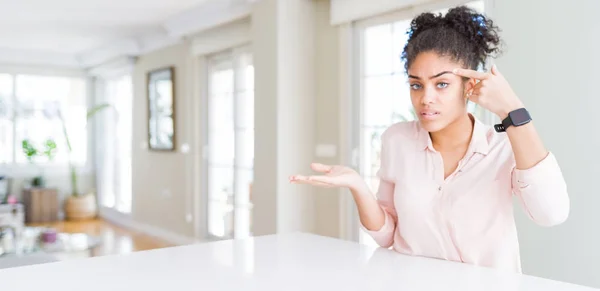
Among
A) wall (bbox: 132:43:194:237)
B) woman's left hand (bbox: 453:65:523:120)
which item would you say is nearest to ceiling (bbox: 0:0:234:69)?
wall (bbox: 132:43:194:237)

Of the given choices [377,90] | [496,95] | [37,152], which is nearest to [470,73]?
[496,95]

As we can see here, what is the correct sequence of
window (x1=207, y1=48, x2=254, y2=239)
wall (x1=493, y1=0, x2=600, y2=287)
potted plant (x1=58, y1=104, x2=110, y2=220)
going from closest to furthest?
wall (x1=493, y1=0, x2=600, y2=287), window (x1=207, y1=48, x2=254, y2=239), potted plant (x1=58, y1=104, x2=110, y2=220)

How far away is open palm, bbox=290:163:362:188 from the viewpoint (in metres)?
1.28

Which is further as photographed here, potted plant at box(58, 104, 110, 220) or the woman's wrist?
potted plant at box(58, 104, 110, 220)

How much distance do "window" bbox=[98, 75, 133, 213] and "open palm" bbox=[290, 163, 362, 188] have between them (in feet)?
20.4

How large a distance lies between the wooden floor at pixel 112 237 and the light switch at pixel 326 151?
2341 millimetres

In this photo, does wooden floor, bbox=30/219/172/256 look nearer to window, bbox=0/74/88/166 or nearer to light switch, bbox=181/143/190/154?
light switch, bbox=181/143/190/154

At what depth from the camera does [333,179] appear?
51.4 inches

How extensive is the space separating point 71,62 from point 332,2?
5500 millimetres

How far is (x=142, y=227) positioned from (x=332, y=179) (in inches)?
237

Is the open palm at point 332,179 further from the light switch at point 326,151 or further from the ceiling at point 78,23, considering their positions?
the ceiling at point 78,23

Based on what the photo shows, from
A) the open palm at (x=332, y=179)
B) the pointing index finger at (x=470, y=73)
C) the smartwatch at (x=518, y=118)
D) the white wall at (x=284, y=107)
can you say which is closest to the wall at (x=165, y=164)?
the white wall at (x=284, y=107)

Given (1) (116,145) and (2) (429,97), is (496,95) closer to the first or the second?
(2) (429,97)

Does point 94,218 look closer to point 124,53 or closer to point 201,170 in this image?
point 124,53
